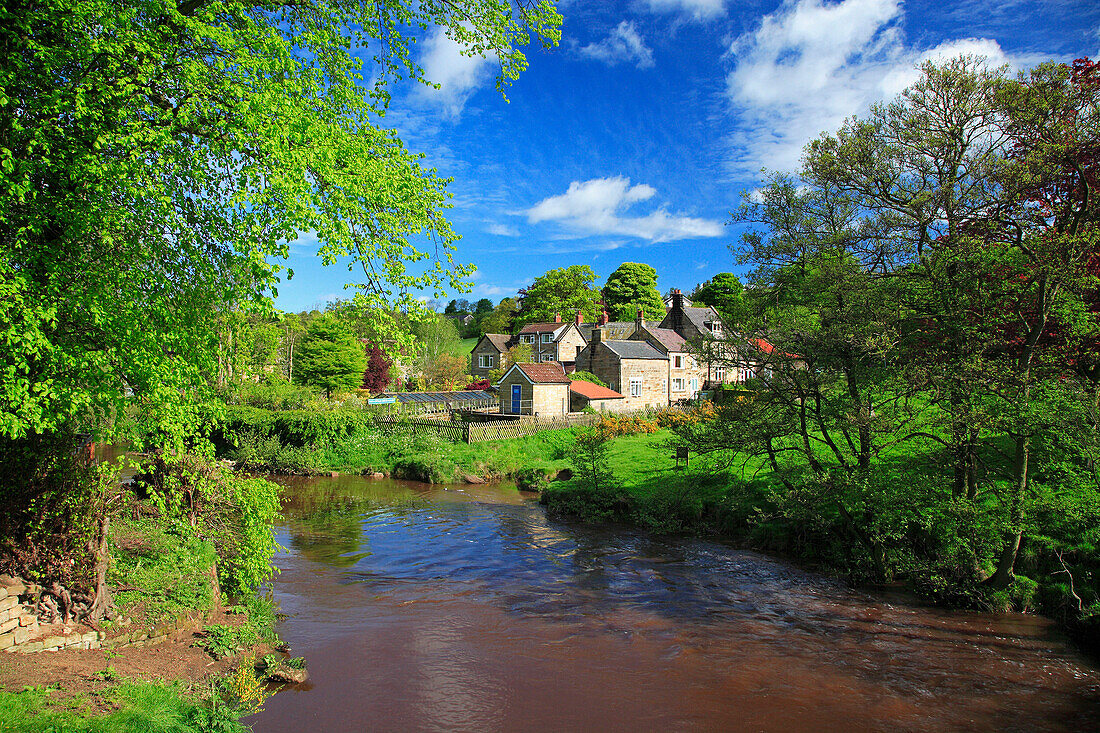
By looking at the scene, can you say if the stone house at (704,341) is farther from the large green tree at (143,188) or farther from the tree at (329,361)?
the tree at (329,361)

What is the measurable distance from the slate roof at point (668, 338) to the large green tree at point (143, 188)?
→ 43657mm

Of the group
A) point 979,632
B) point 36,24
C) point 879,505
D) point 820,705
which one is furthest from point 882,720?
point 36,24

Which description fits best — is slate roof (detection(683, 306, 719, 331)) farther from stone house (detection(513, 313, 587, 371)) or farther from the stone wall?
the stone wall

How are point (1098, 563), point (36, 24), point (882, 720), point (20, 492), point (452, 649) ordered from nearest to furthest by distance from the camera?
point (36, 24)
point (20, 492)
point (882, 720)
point (452, 649)
point (1098, 563)

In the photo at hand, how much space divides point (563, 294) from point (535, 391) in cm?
4007

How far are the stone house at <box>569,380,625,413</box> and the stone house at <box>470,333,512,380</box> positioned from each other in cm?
2394

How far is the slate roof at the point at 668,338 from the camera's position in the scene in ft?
163

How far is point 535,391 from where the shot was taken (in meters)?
38.9

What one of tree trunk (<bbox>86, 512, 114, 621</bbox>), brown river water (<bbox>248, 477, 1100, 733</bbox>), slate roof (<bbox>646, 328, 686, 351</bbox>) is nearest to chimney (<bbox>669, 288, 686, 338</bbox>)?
slate roof (<bbox>646, 328, 686, 351</bbox>)

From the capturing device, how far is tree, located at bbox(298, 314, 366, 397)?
44062mm

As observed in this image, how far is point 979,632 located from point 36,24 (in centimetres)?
1691

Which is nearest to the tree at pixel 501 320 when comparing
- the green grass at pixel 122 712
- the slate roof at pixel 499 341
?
the slate roof at pixel 499 341

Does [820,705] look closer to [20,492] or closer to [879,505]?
[879,505]

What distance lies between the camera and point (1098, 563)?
36.9 feet
